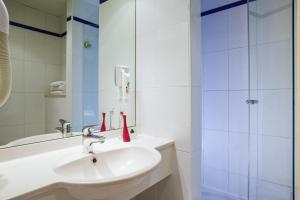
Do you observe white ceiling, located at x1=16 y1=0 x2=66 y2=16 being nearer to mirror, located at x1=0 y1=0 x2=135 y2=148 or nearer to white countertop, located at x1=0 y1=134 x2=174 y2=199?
mirror, located at x1=0 y1=0 x2=135 y2=148

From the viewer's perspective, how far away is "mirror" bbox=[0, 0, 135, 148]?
933 mm

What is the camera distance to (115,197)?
2.60ft

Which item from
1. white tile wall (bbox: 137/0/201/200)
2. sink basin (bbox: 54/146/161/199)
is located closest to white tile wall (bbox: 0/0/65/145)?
sink basin (bbox: 54/146/161/199)

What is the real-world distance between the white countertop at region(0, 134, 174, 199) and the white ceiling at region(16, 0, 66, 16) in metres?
0.76

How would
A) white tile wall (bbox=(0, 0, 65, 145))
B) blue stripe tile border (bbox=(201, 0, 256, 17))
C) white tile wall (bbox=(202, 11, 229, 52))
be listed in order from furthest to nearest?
white tile wall (bbox=(202, 11, 229, 52))
blue stripe tile border (bbox=(201, 0, 256, 17))
white tile wall (bbox=(0, 0, 65, 145))

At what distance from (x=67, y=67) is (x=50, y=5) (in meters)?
0.35

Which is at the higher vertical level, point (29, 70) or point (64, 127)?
point (29, 70)

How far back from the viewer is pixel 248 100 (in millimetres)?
1398

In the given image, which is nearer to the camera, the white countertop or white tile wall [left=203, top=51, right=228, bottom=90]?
the white countertop

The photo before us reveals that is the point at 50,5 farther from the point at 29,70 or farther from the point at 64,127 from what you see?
the point at 64,127

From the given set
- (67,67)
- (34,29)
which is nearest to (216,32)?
(67,67)

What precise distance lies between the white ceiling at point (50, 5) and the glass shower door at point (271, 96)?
121 centimetres

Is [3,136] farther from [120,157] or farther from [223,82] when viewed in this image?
[223,82]

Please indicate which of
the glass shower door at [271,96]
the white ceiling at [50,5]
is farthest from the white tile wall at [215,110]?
the white ceiling at [50,5]
